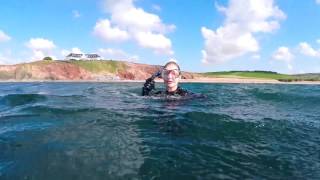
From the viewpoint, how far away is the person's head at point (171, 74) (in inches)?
494

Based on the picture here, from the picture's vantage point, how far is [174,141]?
290 inches

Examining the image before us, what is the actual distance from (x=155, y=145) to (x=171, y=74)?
19.4 feet

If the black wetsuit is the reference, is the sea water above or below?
below

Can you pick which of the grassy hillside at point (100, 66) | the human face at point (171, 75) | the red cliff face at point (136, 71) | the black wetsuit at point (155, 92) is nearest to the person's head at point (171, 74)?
the human face at point (171, 75)

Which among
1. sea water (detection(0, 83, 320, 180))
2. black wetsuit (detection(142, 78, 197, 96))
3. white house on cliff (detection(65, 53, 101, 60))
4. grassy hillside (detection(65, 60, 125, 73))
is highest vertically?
white house on cliff (detection(65, 53, 101, 60))

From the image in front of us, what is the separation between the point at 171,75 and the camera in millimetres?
12844

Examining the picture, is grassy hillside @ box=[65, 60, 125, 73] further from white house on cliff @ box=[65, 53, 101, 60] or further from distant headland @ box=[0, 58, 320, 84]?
white house on cliff @ box=[65, 53, 101, 60]

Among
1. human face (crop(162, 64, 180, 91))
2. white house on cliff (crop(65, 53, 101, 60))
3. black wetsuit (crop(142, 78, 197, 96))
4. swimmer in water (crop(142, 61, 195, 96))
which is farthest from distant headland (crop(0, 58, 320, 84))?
human face (crop(162, 64, 180, 91))

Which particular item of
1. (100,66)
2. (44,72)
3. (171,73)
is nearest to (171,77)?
(171,73)

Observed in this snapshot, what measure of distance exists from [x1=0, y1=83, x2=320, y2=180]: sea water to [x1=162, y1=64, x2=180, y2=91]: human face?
1547 mm

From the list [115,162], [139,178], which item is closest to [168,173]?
[139,178]

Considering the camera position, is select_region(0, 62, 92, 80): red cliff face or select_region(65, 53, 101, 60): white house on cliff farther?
select_region(65, 53, 101, 60): white house on cliff

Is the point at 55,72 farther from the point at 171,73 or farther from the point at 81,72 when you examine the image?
the point at 171,73

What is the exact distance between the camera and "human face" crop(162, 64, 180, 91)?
1254 cm
